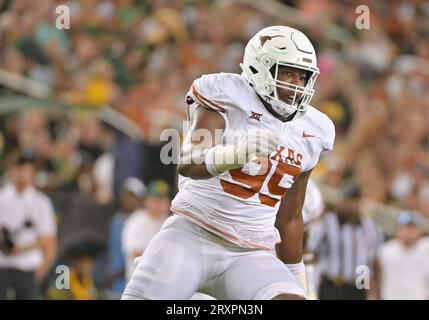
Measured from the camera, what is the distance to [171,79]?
11.3 m

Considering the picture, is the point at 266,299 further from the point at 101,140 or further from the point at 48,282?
the point at 101,140

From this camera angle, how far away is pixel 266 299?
4625 millimetres

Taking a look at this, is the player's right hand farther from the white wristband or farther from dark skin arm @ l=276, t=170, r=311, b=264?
dark skin arm @ l=276, t=170, r=311, b=264

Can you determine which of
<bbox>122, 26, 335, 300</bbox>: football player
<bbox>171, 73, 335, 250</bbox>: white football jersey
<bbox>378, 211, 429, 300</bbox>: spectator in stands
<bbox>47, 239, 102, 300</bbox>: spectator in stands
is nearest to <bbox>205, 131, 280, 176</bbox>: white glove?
<bbox>122, 26, 335, 300</bbox>: football player

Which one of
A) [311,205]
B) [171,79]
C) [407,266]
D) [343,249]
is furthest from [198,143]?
[171,79]


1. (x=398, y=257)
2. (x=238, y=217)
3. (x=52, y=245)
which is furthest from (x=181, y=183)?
(x=398, y=257)

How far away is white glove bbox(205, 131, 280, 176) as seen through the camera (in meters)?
4.30

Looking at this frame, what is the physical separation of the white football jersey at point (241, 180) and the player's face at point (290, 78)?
12 centimetres

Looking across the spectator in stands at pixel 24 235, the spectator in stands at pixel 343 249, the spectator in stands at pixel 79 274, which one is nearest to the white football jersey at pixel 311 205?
the spectator in stands at pixel 343 249

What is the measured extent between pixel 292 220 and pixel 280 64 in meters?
0.82

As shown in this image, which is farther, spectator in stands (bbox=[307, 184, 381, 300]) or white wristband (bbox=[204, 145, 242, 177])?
spectator in stands (bbox=[307, 184, 381, 300])

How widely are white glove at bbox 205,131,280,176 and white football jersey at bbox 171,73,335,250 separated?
0.36 metres

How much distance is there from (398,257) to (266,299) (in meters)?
5.05

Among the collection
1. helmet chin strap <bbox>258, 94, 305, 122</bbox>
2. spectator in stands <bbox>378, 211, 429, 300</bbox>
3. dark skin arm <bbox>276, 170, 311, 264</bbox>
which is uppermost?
helmet chin strap <bbox>258, 94, 305, 122</bbox>
